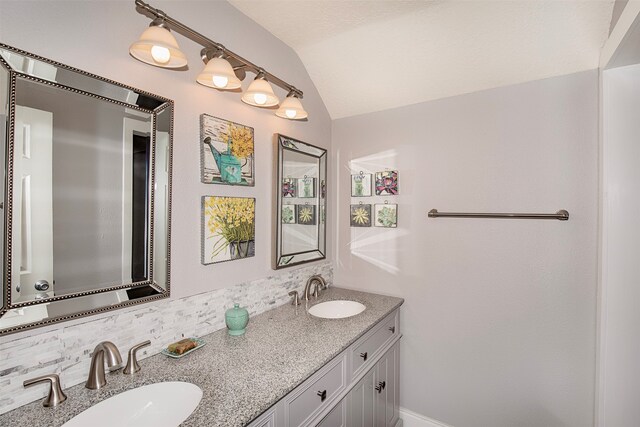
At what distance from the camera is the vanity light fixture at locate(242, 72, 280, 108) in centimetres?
149

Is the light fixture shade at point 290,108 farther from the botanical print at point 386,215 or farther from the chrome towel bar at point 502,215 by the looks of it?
the chrome towel bar at point 502,215

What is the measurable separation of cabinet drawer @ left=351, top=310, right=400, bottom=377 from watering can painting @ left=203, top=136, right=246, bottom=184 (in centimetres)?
105

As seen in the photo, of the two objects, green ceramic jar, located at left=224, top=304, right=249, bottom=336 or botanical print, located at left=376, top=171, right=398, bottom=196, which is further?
botanical print, located at left=376, top=171, right=398, bottom=196

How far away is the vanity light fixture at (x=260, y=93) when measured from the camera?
4.89ft

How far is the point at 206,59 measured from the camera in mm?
1456

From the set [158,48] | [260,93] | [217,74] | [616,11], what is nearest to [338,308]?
[260,93]

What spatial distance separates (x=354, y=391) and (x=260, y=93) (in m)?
1.52

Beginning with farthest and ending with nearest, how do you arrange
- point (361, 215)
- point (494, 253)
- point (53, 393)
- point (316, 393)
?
point (361, 215), point (494, 253), point (316, 393), point (53, 393)

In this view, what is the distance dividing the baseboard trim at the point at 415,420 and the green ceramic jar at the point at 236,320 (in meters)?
1.42

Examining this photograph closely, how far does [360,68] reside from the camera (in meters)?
2.02

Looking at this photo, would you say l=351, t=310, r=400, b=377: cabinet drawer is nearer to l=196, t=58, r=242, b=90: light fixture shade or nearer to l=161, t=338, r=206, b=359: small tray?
l=161, t=338, r=206, b=359: small tray

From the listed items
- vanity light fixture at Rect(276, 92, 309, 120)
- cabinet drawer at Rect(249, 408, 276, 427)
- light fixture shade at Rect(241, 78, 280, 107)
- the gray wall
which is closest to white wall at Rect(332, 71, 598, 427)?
the gray wall

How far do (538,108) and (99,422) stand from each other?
93.3 inches

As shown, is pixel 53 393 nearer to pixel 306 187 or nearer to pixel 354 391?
pixel 354 391
